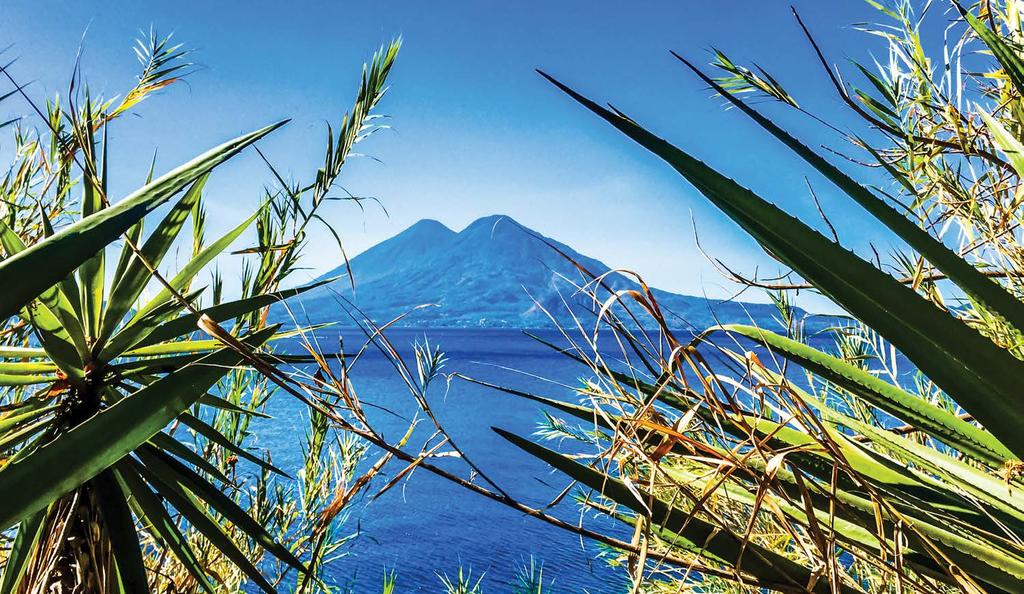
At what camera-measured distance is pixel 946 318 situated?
548mm

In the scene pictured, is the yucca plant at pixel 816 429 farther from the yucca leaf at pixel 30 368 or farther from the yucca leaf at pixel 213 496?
the yucca leaf at pixel 30 368

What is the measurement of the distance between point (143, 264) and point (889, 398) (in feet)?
4.29

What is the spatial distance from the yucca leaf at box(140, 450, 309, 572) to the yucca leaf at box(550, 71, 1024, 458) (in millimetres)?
1077

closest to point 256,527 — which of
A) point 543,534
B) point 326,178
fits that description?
point 326,178

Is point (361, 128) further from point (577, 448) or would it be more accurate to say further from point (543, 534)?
point (577, 448)

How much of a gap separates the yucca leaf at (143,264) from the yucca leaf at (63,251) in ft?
2.24

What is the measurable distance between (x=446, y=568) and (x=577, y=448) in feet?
26.6

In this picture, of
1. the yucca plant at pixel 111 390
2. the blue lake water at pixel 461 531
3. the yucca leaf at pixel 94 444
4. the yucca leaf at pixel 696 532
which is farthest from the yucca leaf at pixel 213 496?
the blue lake water at pixel 461 531

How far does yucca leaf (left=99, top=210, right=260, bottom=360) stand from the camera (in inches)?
54.0

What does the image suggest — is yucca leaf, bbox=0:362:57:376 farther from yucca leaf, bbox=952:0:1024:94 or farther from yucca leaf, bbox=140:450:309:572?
yucca leaf, bbox=952:0:1024:94

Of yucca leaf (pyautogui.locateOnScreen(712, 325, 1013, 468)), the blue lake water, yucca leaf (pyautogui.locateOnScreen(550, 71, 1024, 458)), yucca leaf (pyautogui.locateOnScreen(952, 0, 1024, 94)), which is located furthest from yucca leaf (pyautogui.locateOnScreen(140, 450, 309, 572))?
the blue lake water

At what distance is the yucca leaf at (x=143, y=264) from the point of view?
1.41 metres

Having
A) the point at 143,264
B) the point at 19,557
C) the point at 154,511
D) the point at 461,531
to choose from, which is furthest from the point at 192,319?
the point at 461,531

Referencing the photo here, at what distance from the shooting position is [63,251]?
61 centimetres
